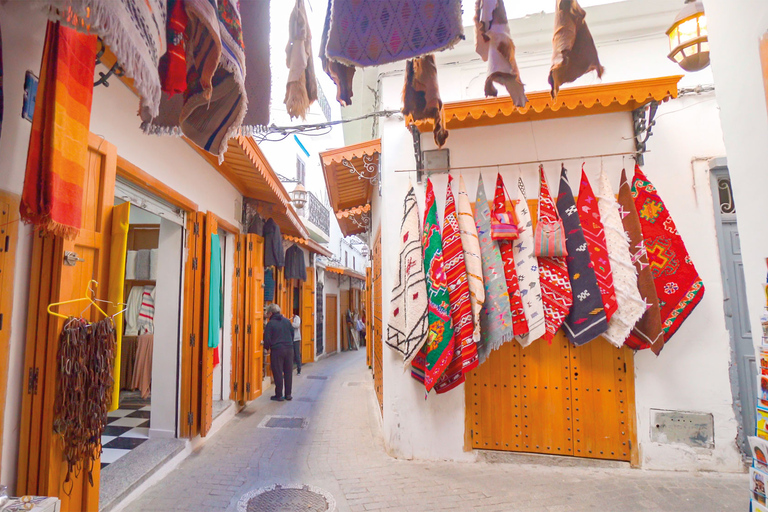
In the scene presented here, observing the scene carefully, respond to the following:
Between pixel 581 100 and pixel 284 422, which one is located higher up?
pixel 581 100

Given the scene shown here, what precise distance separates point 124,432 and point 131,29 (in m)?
4.51

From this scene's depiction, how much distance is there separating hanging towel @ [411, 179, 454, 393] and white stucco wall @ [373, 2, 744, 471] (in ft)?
1.19

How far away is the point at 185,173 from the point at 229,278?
6.45ft

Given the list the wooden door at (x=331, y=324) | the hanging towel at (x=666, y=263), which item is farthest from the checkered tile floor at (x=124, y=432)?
the wooden door at (x=331, y=324)

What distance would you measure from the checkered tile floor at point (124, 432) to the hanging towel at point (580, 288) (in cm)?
437

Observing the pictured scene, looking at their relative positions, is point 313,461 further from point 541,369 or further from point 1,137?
point 1,137

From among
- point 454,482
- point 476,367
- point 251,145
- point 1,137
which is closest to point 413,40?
point 1,137

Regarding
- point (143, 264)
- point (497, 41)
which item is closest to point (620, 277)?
point (497, 41)

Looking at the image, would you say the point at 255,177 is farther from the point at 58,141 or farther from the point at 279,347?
the point at 58,141

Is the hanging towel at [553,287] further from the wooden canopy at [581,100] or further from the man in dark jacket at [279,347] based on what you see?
the man in dark jacket at [279,347]

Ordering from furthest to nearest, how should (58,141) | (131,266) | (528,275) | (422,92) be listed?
(131,266) < (528,275) < (422,92) < (58,141)

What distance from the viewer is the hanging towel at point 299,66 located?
81.2 inches

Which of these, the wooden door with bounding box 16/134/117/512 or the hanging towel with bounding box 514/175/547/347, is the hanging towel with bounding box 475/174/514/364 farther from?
the wooden door with bounding box 16/134/117/512

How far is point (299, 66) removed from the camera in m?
2.07
